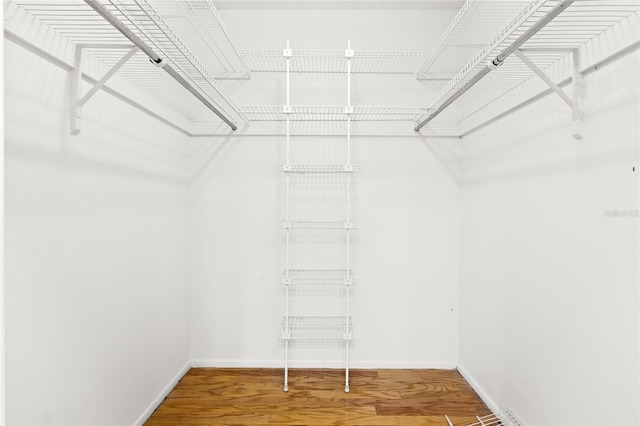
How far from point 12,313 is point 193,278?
58.0 inches

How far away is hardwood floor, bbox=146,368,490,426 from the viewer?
198 centimetres

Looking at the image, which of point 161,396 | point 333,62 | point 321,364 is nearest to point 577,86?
point 333,62

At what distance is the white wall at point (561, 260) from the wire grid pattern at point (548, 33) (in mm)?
162

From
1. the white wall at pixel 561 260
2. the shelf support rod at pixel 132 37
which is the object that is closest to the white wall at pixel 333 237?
the white wall at pixel 561 260

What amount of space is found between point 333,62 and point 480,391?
7.87 ft

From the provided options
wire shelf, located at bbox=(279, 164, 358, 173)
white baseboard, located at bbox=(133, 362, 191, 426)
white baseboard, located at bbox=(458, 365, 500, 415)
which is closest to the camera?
white baseboard, located at bbox=(133, 362, 191, 426)

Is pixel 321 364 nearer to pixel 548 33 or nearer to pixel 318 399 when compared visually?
pixel 318 399

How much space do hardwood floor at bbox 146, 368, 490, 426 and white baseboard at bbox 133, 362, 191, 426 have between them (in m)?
0.03

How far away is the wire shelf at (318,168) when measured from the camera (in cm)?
229

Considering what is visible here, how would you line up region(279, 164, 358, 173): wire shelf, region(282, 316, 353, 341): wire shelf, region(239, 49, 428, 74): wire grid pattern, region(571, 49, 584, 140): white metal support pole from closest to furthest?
region(571, 49, 584, 140): white metal support pole < region(279, 164, 358, 173): wire shelf < region(239, 49, 428, 74): wire grid pattern < region(282, 316, 353, 341): wire shelf

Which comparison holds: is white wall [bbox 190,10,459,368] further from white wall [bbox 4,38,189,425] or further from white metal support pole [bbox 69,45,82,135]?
white metal support pole [bbox 69,45,82,135]

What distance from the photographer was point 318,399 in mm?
2166

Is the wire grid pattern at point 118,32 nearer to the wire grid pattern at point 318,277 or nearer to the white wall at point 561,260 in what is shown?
the wire grid pattern at point 318,277

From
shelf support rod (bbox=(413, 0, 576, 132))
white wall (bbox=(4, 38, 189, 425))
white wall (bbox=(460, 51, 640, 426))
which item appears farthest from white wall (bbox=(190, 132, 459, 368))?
shelf support rod (bbox=(413, 0, 576, 132))
